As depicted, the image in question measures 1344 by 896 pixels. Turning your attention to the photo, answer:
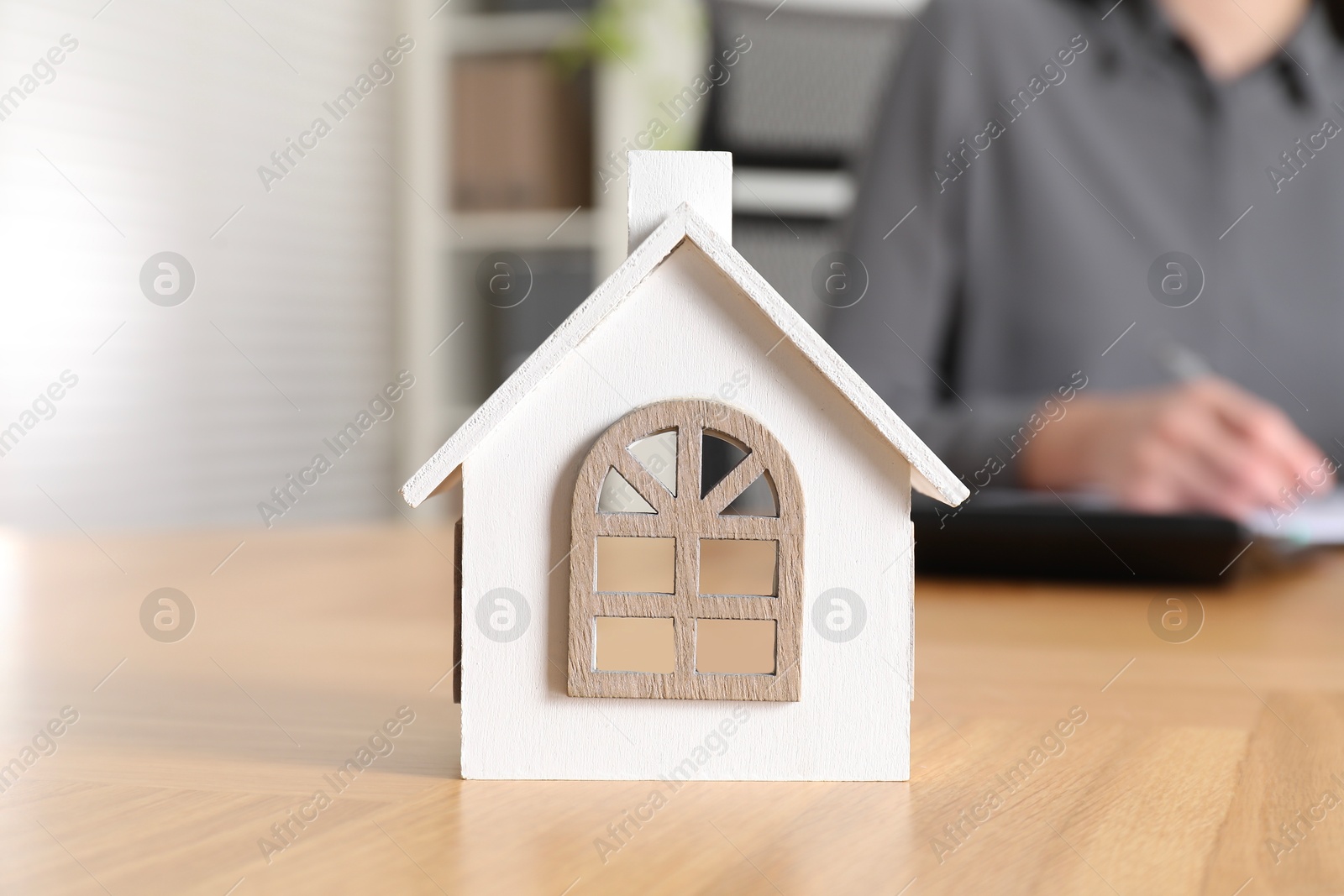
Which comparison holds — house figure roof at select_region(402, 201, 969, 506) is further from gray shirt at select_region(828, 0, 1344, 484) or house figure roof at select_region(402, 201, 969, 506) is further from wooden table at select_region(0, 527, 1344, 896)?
gray shirt at select_region(828, 0, 1344, 484)

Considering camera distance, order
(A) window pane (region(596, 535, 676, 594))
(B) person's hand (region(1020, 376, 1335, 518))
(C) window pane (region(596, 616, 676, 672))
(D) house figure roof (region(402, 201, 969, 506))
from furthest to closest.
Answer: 1. (B) person's hand (region(1020, 376, 1335, 518))
2. (A) window pane (region(596, 535, 676, 594))
3. (C) window pane (region(596, 616, 676, 672))
4. (D) house figure roof (region(402, 201, 969, 506))

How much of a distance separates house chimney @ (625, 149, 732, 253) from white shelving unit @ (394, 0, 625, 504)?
8.96 ft

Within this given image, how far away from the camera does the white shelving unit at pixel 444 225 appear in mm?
3324

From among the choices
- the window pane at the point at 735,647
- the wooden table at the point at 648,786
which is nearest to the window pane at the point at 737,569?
the window pane at the point at 735,647

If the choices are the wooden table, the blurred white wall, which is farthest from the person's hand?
the blurred white wall

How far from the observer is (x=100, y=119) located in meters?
2.86

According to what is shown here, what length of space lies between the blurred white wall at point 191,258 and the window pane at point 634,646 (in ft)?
6.78

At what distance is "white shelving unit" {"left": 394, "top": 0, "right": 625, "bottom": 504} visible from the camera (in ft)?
10.9

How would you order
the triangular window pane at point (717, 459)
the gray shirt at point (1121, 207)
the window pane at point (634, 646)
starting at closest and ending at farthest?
the window pane at point (634, 646) < the triangular window pane at point (717, 459) < the gray shirt at point (1121, 207)

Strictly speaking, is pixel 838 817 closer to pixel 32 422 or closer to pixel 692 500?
pixel 692 500

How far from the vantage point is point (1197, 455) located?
140cm

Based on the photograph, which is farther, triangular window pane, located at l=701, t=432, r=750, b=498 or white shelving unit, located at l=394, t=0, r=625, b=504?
white shelving unit, located at l=394, t=0, r=625, b=504

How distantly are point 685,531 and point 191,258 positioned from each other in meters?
2.87

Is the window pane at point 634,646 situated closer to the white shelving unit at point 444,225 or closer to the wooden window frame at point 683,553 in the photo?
the wooden window frame at point 683,553
